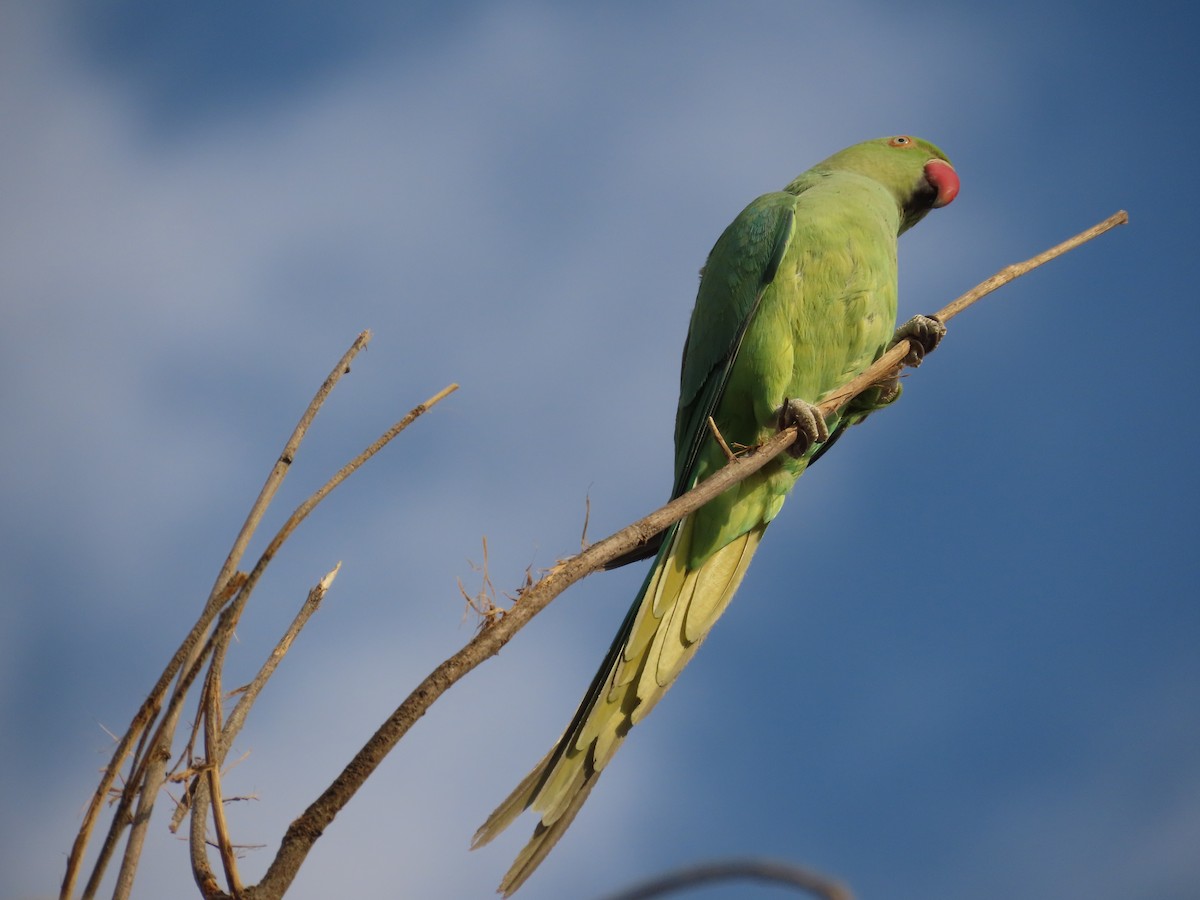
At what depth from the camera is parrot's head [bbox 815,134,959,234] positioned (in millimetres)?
3945

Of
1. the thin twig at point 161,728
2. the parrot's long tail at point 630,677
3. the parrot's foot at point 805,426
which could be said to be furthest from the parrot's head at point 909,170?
the thin twig at point 161,728

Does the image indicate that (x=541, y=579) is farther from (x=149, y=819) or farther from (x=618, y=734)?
(x=618, y=734)

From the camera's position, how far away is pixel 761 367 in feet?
10.4

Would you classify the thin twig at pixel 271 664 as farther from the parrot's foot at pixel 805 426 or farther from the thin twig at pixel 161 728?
the parrot's foot at pixel 805 426

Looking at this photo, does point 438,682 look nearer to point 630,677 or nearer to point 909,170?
point 630,677

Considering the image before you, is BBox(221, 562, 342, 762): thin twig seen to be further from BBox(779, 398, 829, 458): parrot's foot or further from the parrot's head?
the parrot's head

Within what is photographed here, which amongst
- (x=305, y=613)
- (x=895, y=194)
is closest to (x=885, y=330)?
(x=895, y=194)

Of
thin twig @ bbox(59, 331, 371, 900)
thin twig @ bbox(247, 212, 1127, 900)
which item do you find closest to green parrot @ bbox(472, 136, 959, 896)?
thin twig @ bbox(247, 212, 1127, 900)

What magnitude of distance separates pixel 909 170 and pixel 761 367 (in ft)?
4.42

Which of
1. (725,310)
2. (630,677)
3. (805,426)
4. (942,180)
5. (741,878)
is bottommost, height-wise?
(741,878)

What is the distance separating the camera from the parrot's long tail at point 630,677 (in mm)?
2084

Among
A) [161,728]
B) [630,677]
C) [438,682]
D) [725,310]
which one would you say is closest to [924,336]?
[725,310]

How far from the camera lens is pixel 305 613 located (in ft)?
5.00

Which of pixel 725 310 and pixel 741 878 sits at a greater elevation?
pixel 725 310
